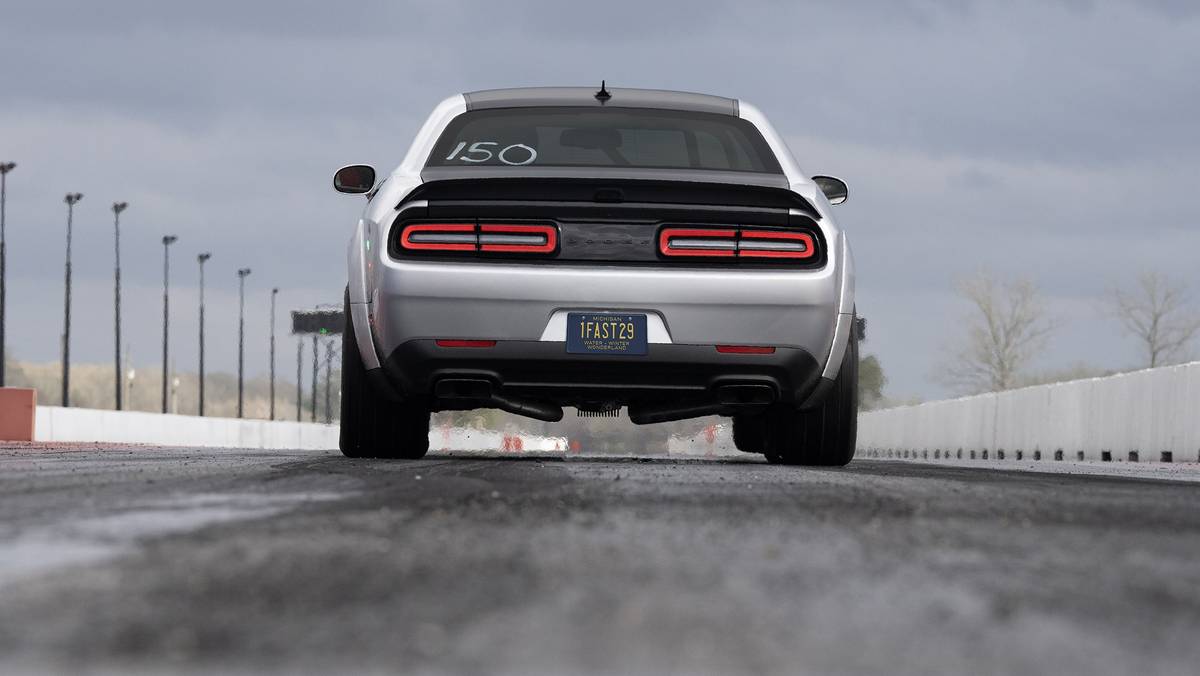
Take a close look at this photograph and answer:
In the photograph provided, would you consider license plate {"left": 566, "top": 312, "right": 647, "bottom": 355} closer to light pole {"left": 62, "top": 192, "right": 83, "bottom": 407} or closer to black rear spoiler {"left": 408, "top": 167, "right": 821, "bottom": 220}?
black rear spoiler {"left": 408, "top": 167, "right": 821, "bottom": 220}

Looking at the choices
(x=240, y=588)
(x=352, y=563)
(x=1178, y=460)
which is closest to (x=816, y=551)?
(x=352, y=563)

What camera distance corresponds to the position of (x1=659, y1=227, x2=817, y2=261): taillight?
7.11 meters

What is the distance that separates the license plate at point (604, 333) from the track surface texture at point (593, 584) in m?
2.33

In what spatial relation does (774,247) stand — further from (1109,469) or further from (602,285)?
(1109,469)

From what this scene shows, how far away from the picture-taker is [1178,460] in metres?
19.3

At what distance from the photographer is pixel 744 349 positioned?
23.6ft

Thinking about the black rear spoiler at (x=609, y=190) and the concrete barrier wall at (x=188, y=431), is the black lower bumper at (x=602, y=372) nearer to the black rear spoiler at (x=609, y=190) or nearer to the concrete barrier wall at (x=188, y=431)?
the black rear spoiler at (x=609, y=190)

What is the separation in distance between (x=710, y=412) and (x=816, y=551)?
494cm

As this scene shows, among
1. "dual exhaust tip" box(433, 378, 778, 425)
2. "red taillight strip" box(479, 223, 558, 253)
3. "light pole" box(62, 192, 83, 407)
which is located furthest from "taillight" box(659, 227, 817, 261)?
"light pole" box(62, 192, 83, 407)

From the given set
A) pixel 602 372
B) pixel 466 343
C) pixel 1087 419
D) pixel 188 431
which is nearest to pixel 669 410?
pixel 602 372

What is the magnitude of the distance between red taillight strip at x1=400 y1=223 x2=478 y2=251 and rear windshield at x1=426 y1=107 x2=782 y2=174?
41.1 inches

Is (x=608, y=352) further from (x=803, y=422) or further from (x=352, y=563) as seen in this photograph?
(x=352, y=563)

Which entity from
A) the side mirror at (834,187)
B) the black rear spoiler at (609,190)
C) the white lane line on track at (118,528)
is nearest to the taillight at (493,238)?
the black rear spoiler at (609,190)

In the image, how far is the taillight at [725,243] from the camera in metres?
7.11
